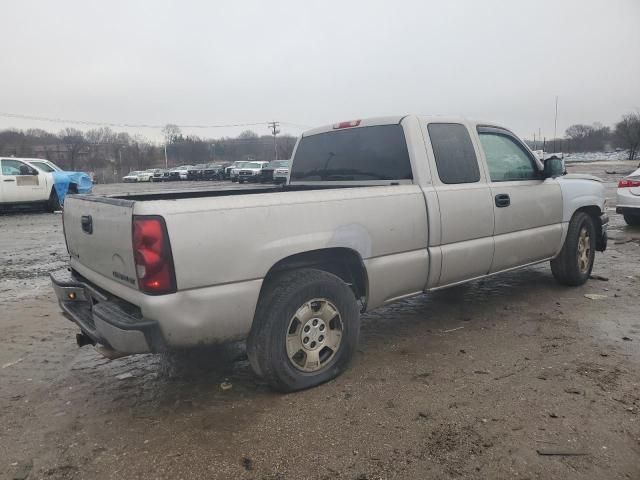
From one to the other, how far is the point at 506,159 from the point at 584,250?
5.84 feet

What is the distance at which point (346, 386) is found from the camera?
340 centimetres

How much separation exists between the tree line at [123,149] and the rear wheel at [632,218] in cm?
6973

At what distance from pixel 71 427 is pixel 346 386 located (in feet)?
5.74

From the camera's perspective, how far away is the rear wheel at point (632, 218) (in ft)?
33.1

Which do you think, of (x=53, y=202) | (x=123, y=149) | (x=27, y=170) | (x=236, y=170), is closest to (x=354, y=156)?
(x=27, y=170)

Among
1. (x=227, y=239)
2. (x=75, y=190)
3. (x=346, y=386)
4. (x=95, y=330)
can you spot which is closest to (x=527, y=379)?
(x=346, y=386)

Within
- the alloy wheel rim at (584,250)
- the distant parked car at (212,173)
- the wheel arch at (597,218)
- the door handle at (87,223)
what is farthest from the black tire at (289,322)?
the distant parked car at (212,173)

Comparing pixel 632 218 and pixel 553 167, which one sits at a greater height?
pixel 553 167

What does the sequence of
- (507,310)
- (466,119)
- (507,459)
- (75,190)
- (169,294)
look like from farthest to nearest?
(75,190) → (507,310) → (466,119) → (169,294) → (507,459)

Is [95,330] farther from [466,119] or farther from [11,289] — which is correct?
[11,289]

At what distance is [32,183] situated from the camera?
15.4m

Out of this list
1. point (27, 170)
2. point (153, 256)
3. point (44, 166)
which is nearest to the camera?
point (153, 256)

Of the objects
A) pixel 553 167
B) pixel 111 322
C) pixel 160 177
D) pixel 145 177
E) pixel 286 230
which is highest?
pixel 145 177

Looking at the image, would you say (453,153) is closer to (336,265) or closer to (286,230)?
(336,265)
